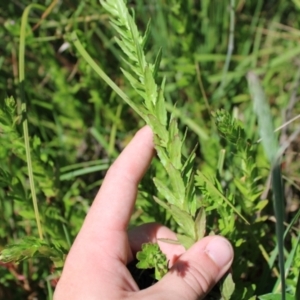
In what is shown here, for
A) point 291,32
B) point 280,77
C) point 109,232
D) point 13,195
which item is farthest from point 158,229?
point 291,32

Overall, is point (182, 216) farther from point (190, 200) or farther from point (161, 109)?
point (161, 109)

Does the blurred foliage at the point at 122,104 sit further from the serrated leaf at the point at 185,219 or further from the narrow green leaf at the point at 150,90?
the narrow green leaf at the point at 150,90

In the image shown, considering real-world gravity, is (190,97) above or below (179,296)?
above

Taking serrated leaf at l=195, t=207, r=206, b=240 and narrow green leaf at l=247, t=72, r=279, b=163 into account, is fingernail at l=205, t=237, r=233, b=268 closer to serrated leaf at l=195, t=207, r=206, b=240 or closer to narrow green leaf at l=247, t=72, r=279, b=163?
serrated leaf at l=195, t=207, r=206, b=240

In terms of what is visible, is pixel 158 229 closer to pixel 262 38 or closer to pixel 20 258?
pixel 20 258

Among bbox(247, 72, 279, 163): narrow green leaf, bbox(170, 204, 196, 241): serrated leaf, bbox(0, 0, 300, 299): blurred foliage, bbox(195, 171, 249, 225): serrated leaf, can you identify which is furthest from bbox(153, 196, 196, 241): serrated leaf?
bbox(247, 72, 279, 163): narrow green leaf

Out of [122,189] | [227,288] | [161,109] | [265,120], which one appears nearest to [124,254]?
[122,189]

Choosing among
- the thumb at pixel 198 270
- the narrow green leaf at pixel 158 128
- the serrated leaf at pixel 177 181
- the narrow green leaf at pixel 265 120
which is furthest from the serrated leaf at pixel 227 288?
the narrow green leaf at pixel 265 120
